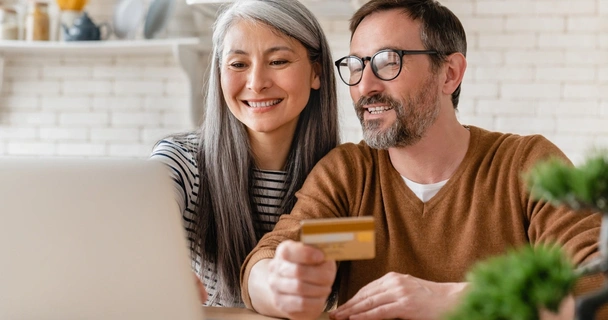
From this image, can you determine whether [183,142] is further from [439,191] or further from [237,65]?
[439,191]

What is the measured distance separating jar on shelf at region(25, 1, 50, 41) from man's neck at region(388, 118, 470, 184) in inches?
97.2

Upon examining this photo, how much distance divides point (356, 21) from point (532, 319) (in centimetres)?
Result: 144

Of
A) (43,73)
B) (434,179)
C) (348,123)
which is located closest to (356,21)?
(434,179)

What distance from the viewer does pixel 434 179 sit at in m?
1.91

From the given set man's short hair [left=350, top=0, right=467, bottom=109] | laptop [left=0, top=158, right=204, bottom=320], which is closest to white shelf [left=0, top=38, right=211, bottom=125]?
man's short hair [left=350, top=0, right=467, bottom=109]

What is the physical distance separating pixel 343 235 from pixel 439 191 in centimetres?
87

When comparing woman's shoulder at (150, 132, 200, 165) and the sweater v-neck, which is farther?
woman's shoulder at (150, 132, 200, 165)

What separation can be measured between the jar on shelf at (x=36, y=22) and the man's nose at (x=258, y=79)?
210 cm

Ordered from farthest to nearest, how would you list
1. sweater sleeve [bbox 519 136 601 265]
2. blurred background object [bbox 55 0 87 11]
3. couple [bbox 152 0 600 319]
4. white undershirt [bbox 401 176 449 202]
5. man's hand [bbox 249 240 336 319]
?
blurred background object [bbox 55 0 87 11] < white undershirt [bbox 401 176 449 202] < couple [bbox 152 0 600 319] < sweater sleeve [bbox 519 136 601 265] < man's hand [bbox 249 240 336 319]

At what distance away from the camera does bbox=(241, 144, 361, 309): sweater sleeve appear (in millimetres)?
1758

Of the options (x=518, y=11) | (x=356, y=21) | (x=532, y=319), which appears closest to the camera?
(x=532, y=319)

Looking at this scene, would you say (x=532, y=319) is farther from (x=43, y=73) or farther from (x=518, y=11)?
(x=43, y=73)

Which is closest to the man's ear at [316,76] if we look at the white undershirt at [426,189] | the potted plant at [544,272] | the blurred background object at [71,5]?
the white undershirt at [426,189]

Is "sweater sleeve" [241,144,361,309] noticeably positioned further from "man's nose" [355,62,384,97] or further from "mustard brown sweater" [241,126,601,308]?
"man's nose" [355,62,384,97]
